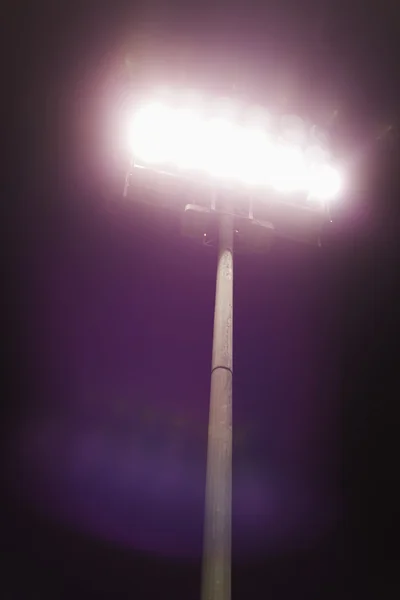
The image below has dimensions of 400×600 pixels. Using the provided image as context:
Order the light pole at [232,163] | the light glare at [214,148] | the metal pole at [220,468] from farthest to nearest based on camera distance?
the light glare at [214,148] < the light pole at [232,163] < the metal pole at [220,468]

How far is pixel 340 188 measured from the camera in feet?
21.5

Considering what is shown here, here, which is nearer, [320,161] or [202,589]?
[202,589]

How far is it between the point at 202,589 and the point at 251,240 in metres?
3.85

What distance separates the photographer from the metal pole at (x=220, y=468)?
316 cm

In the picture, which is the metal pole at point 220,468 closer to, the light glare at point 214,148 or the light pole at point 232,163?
the light pole at point 232,163

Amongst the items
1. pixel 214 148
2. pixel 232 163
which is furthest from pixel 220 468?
pixel 214 148

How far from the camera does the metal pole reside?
124 inches

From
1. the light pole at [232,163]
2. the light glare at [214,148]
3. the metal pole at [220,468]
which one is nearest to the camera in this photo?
the metal pole at [220,468]

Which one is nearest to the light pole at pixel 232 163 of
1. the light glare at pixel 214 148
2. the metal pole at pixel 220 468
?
the light glare at pixel 214 148

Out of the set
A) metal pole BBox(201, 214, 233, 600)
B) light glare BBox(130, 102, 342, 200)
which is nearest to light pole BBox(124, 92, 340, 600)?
light glare BBox(130, 102, 342, 200)

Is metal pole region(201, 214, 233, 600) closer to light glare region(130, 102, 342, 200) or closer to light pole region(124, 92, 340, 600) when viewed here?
light pole region(124, 92, 340, 600)

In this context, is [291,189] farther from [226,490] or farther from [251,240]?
[226,490]

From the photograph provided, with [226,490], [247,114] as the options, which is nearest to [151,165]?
[247,114]

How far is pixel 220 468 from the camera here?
354 centimetres
